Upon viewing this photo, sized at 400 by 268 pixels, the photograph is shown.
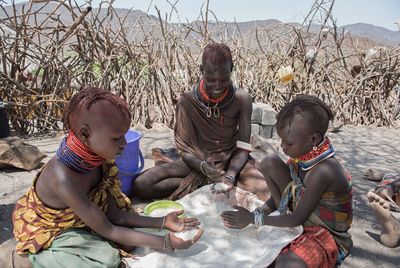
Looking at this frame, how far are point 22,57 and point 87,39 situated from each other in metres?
0.80

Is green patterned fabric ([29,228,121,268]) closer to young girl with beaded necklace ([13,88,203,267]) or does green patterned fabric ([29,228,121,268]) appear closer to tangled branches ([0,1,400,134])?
young girl with beaded necklace ([13,88,203,267])

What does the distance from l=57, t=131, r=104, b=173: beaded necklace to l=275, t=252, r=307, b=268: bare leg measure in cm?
95

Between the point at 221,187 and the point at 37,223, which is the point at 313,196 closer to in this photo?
the point at 221,187

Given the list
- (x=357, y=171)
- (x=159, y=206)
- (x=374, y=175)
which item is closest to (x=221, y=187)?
(x=159, y=206)

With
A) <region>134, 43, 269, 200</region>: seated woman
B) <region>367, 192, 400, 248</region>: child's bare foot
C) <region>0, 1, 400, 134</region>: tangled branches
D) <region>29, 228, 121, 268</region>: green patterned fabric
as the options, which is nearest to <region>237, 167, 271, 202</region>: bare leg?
<region>134, 43, 269, 200</region>: seated woman

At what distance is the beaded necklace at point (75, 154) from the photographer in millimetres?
1557

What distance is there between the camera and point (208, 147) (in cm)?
273

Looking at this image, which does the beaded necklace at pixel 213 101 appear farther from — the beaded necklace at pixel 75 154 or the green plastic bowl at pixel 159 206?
the beaded necklace at pixel 75 154

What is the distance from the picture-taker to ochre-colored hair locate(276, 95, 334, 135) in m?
1.72

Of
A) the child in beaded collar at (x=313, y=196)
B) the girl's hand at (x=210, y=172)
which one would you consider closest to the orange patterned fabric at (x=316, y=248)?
the child in beaded collar at (x=313, y=196)

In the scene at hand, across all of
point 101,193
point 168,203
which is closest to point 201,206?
point 168,203

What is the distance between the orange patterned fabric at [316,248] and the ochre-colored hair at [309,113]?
0.49m

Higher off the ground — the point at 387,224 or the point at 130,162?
the point at 130,162

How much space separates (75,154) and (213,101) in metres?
1.23
